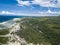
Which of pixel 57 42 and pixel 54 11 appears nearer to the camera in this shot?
pixel 57 42

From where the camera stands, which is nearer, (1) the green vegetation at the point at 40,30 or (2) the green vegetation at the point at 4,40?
(2) the green vegetation at the point at 4,40

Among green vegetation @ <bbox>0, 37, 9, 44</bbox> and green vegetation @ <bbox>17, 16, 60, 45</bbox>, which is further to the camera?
green vegetation @ <bbox>17, 16, 60, 45</bbox>

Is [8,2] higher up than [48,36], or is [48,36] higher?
[8,2]

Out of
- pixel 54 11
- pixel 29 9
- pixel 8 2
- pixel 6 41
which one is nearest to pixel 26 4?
pixel 29 9

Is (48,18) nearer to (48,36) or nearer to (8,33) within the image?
(48,36)

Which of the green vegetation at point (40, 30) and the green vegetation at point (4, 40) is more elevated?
the green vegetation at point (40, 30)

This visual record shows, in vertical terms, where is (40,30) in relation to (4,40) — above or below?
above

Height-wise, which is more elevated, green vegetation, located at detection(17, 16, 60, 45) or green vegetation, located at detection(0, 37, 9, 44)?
green vegetation, located at detection(17, 16, 60, 45)

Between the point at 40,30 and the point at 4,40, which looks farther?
the point at 40,30
